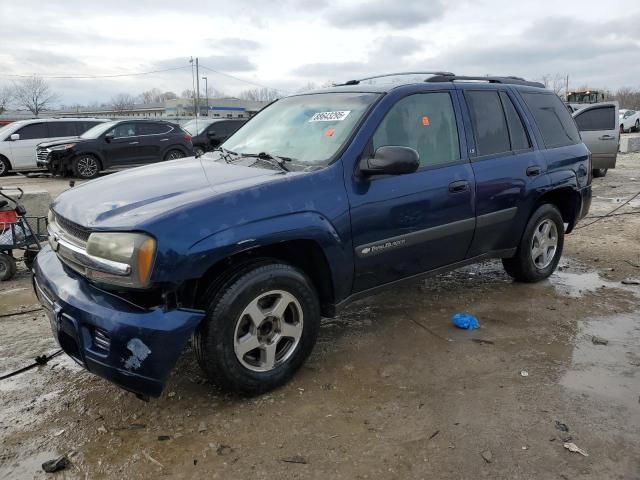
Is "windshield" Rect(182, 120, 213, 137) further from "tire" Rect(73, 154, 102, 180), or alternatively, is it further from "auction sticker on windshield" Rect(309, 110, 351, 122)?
"auction sticker on windshield" Rect(309, 110, 351, 122)

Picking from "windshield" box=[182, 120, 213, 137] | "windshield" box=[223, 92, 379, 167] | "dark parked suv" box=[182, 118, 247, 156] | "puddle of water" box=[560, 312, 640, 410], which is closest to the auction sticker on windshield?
"windshield" box=[223, 92, 379, 167]

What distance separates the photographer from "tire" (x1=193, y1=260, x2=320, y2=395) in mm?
2770

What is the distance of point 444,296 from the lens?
187 inches

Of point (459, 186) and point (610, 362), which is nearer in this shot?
point (610, 362)

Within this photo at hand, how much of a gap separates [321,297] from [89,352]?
1.40 m

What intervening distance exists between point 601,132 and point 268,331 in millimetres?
11476

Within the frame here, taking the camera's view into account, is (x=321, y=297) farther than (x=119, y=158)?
No

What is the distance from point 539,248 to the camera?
497cm

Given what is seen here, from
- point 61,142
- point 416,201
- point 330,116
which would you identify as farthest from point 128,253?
point 61,142

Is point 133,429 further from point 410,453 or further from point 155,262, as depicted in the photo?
point 410,453

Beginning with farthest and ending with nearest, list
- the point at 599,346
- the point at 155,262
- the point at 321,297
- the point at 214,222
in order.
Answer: the point at 599,346 < the point at 321,297 < the point at 214,222 < the point at 155,262

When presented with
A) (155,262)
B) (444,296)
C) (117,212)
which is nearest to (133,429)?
(155,262)

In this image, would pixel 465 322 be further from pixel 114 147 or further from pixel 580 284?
pixel 114 147

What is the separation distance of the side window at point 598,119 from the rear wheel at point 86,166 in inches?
477
